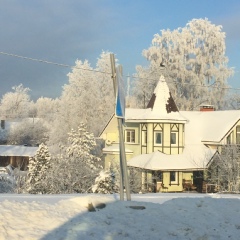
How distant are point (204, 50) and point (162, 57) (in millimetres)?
4921

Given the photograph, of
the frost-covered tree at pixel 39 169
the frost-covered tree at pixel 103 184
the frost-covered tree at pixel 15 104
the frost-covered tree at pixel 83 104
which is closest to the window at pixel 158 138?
the frost-covered tree at pixel 39 169

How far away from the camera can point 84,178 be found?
949 inches

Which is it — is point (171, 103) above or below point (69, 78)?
below

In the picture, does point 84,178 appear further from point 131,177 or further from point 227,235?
point 227,235

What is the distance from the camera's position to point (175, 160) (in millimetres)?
32219

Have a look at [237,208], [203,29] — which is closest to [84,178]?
[237,208]

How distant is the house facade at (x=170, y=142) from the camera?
3161 centimetres

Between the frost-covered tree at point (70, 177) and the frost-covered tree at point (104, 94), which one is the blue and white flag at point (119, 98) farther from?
the frost-covered tree at point (104, 94)

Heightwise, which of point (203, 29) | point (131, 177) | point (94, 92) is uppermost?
point (203, 29)

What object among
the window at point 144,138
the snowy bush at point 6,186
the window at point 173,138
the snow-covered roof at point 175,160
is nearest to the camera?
the snowy bush at point 6,186

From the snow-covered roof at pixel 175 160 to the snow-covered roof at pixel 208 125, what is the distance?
144 centimetres

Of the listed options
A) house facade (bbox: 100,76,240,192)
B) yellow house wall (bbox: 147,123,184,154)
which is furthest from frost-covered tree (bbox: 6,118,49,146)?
yellow house wall (bbox: 147,123,184,154)

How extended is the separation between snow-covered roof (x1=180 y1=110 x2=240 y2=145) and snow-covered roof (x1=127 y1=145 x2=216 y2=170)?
144cm

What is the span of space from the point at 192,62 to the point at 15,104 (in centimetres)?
5818
